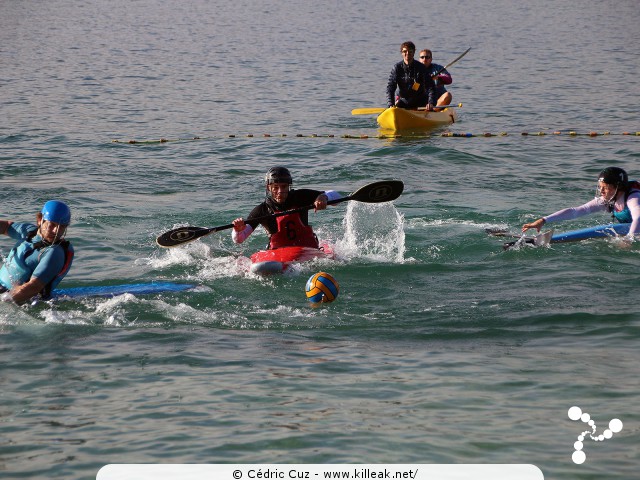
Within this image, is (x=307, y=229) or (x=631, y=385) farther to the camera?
(x=307, y=229)

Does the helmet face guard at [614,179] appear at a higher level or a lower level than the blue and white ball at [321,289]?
higher

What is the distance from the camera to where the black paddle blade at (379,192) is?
38.5 feet

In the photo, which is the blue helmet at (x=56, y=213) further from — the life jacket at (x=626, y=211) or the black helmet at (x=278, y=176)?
the life jacket at (x=626, y=211)

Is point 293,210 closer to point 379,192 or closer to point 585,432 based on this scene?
point 379,192

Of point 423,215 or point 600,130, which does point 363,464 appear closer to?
point 423,215

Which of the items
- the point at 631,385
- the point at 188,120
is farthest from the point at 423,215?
the point at 188,120

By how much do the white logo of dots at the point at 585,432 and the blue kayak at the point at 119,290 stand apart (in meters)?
4.45

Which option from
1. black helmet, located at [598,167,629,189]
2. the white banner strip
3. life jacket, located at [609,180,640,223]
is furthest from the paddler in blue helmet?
life jacket, located at [609,180,640,223]

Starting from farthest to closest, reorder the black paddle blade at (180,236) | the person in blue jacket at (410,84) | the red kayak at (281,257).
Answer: the person in blue jacket at (410,84) → the black paddle blade at (180,236) → the red kayak at (281,257)

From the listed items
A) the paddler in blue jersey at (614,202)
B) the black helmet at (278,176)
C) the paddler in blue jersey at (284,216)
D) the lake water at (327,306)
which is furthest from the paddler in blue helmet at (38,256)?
the paddler in blue jersey at (614,202)

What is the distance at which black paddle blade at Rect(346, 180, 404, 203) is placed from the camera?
11750mm

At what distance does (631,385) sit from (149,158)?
40.4 ft

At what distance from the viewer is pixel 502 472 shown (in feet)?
20.4

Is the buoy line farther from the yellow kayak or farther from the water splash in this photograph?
the water splash
